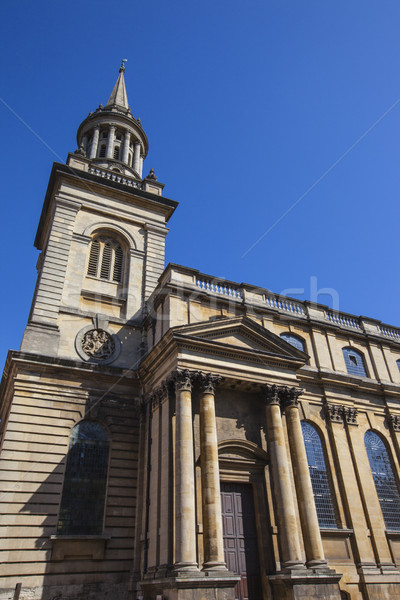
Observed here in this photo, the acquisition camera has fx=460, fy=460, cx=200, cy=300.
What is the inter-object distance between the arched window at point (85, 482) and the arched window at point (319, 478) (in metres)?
9.09

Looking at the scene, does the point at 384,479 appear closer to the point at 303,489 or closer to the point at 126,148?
the point at 303,489

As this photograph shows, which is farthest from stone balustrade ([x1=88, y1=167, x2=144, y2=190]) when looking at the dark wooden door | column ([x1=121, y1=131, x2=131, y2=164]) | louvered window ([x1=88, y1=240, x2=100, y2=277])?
the dark wooden door

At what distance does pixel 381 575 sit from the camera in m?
18.9

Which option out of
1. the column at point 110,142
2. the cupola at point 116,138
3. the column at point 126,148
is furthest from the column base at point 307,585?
the column at point 110,142

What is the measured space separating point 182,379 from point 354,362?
41.0 feet

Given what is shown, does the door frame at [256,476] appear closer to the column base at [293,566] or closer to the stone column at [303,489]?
the column base at [293,566]

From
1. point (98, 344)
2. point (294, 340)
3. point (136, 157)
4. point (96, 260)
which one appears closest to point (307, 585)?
point (294, 340)

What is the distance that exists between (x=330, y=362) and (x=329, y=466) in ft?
17.8

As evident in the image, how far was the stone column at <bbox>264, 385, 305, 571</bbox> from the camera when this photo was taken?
631 inches

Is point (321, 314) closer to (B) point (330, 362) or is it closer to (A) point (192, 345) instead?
(B) point (330, 362)

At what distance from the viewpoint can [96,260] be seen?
79.3 ft

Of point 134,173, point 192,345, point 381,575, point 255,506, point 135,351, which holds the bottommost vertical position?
point 381,575

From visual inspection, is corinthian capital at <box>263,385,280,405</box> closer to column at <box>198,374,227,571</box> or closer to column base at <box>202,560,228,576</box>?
column at <box>198,374,227,571</box>

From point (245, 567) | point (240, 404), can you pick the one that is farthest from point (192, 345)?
point (245, 567)
